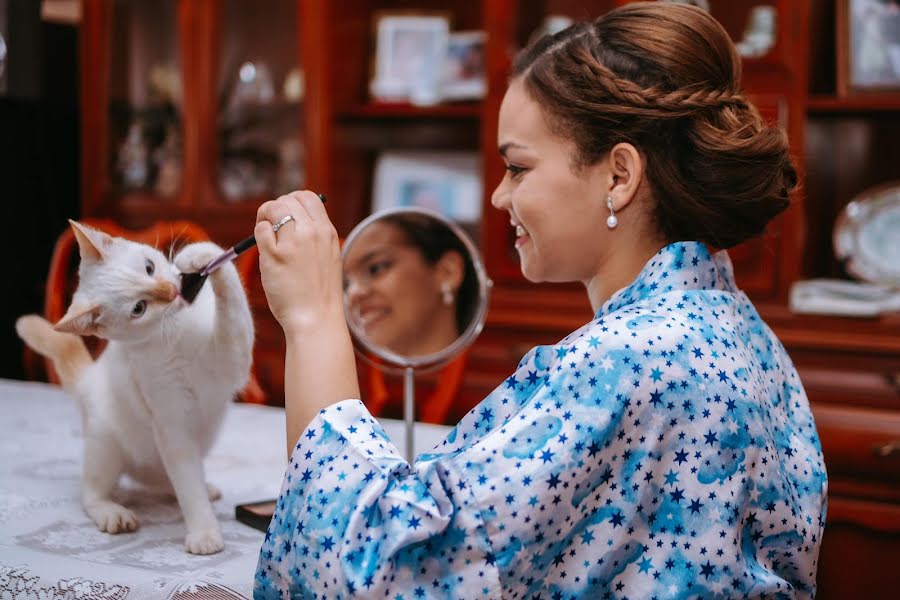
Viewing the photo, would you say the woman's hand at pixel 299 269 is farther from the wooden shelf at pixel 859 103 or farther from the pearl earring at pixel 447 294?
the wooden shelf at pixel 859 103

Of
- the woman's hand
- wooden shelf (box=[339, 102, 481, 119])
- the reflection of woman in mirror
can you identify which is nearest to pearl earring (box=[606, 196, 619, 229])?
the woman's hand

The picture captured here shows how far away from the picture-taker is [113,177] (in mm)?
3156

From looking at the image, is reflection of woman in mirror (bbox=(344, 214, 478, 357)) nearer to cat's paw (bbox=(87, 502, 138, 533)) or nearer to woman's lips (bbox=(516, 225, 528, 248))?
woman's lips (bbox=(516, 225, 528, 248))

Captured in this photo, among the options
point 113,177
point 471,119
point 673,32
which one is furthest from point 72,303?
point 113,177

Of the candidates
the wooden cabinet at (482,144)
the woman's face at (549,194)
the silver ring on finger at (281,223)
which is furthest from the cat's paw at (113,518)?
the wooden cabinet at (482,144)

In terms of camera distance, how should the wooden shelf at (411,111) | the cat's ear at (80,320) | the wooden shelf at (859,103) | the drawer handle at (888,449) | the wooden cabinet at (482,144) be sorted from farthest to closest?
the wooden shelf at (411,111), the wooden shelf at (859,103), the wooden cabinet at (482,144), the drawer handle at (888,449), the cat's ear at (80,320)

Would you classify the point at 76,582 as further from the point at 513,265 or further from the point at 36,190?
the point at 36,190

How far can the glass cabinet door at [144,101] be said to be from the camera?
10.1ft

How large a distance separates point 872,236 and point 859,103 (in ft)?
1.17

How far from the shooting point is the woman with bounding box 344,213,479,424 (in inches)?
50.8

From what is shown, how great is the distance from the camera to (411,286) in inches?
52.5

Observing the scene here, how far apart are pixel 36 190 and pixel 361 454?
2630 mm

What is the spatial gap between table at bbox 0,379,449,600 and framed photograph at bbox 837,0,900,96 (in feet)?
5.21

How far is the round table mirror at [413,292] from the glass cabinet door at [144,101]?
1.97 metres
